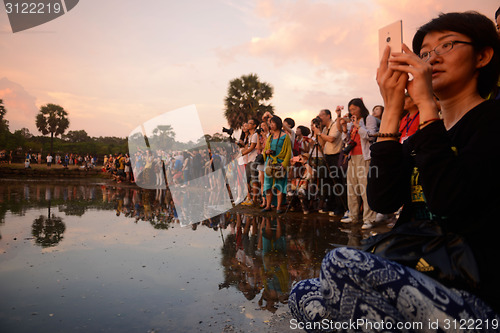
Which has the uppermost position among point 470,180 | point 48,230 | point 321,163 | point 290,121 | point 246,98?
point 246,98

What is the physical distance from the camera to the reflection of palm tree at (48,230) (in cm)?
473

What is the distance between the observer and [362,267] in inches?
41.4

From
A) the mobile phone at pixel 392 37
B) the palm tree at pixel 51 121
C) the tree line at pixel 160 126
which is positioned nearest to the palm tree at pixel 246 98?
the tree line at pixel 160 126

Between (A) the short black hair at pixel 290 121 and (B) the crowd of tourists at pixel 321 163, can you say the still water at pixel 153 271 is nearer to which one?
(B) the crowd of tourists at pixel 321 163

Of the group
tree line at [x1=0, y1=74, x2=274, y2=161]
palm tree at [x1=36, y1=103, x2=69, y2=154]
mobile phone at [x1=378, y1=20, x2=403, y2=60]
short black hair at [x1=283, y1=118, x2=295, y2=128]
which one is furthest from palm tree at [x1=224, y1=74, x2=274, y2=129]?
palm tree at [x1=36, y1=103, x2=69, y2=154]

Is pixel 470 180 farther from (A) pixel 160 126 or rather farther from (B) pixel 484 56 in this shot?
(A) pixel 160 126

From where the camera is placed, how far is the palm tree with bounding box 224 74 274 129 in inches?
1161

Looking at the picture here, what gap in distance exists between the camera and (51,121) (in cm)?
8031

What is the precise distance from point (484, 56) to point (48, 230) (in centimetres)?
616

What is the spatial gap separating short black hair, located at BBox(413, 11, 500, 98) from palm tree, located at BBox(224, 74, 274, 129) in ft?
91.5

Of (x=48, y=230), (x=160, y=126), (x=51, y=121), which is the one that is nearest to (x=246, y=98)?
(x=160, y=126)

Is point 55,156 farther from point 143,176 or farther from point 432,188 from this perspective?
point 432,188

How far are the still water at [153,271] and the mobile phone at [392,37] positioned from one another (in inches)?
39.2

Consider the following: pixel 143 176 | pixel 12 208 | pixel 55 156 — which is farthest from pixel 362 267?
pixel 55 156
